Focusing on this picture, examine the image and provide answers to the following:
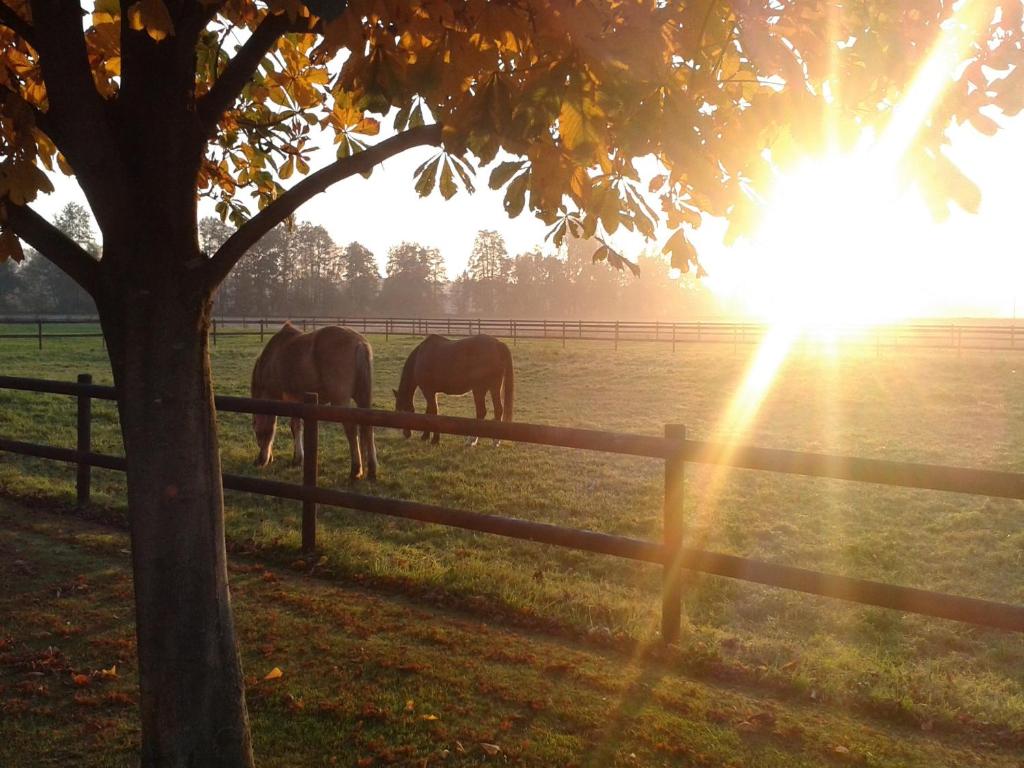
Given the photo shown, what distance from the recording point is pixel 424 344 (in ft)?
43.4

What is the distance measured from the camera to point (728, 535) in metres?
7.31

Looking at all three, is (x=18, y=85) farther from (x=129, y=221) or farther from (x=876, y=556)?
(x=876, y=556)

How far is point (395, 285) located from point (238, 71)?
77.9 meters

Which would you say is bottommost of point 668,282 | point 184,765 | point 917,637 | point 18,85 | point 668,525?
point 917,637

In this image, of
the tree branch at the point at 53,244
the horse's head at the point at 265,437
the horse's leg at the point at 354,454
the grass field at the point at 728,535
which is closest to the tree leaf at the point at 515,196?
the tree branch at the point at 53,244

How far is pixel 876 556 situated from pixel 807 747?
3815 mm

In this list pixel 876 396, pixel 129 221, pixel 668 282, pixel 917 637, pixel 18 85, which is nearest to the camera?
pixel 129 221

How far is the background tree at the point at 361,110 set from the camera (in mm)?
1855

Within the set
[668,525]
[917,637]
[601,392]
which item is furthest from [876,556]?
[601,392]

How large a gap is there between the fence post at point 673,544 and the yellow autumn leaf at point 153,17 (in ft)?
10.5

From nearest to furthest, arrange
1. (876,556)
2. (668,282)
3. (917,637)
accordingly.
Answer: (917,637) → (876,556) → (668,282)

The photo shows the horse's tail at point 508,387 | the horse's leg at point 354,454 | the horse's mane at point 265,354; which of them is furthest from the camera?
the horse's tail at point 508,387

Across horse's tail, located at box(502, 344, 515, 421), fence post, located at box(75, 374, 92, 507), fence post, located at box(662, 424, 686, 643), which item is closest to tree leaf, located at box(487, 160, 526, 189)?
fence post, located at box(662, 424, 686, 643)

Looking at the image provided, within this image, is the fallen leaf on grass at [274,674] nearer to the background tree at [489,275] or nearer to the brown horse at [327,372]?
the brown horse at [327,372]
